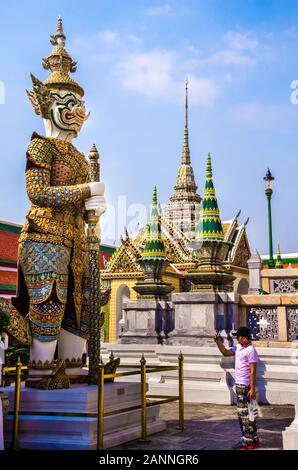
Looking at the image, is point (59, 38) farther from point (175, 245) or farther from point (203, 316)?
point (175, 245)

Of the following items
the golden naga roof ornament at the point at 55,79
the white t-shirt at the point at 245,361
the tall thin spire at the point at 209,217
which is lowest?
the white t-shirt at the point at 245,361

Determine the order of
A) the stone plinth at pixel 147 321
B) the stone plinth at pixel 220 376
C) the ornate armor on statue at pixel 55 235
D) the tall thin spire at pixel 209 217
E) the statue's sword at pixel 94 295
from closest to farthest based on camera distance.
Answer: the ornate armor on statue at pixel 55 235 < the statue's sword at pixel 94 295 < the stone plinth at pixel 220 376 < the tall thin spire at pixel 209 217 < the stone plinth at pixel 147 321

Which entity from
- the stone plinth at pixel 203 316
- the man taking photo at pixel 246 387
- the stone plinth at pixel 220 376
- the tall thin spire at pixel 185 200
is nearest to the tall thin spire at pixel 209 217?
the stone plinth at pixel 203 316

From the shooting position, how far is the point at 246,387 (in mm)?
5625

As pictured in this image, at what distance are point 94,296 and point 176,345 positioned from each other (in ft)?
13.6

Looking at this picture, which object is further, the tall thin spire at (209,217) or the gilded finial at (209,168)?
the gilded finial at (209,168)

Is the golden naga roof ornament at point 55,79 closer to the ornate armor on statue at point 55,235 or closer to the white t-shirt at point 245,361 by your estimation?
the ornate armor on statue at point 55,235

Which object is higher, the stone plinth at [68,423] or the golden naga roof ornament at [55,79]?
the golden naga roof ornament at [55,79]

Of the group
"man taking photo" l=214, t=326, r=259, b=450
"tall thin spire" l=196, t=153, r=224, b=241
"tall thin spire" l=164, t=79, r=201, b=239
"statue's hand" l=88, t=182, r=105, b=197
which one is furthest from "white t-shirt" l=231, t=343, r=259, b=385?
"tall thin spire" l=164, t=79, r=201, b=239

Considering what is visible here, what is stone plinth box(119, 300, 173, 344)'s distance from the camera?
42.4 ft

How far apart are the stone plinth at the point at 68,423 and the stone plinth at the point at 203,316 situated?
415 centimetres

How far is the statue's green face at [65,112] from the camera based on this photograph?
6891 mm

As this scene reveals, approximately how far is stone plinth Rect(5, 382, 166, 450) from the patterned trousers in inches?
50.2
